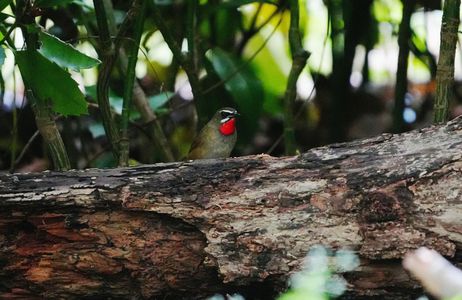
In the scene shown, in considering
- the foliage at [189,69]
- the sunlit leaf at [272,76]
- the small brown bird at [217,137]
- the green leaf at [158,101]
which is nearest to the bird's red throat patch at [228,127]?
the small brown bird at [217,137]

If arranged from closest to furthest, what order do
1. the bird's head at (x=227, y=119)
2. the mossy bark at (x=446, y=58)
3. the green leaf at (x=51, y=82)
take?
the green leaf at (x=51, y=82) → the mossy bark at (x=446, y=58) → the bird's head at (x=227, y=119)

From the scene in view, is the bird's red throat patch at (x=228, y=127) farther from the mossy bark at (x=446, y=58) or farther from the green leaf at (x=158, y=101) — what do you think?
the mossy bark at (x=446, y=58)

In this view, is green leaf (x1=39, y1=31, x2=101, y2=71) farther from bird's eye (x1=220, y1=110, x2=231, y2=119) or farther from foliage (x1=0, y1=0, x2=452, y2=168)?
bird's eye (x1=220, y1=110, x2=231, y2=119)

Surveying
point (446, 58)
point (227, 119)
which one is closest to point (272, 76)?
point (227, 119)

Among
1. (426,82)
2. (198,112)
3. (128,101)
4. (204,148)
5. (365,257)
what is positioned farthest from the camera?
(426,82)

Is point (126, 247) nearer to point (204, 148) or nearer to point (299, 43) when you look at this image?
point (299, 43)

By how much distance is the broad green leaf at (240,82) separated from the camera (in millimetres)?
5301

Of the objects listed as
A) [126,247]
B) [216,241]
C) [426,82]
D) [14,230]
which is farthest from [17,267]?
[426,82]

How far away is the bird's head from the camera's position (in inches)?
206

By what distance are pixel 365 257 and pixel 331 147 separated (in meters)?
0.45

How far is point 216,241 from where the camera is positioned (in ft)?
10.5

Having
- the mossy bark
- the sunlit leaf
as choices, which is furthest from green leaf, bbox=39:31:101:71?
the sunlit leaf

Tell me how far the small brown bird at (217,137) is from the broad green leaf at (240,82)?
0.33ft

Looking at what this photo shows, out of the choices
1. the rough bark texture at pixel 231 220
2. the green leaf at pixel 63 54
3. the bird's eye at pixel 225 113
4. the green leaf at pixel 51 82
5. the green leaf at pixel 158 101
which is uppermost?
the green leaf at pixel 63 54
